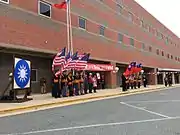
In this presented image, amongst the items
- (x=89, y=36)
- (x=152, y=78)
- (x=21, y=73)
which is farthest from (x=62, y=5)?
(x=152, y=78)

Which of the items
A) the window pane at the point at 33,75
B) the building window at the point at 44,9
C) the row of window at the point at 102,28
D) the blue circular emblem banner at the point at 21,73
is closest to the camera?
the blue circular emblem banner at the point at 21,73

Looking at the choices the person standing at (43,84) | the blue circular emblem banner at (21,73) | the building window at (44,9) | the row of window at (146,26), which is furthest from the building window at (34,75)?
the row of window at (146,26)

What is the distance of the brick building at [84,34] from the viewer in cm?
2334

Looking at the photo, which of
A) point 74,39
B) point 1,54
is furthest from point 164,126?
point 74,39

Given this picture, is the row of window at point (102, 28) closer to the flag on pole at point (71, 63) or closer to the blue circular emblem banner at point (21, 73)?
the flag on pole at point (71, 63)

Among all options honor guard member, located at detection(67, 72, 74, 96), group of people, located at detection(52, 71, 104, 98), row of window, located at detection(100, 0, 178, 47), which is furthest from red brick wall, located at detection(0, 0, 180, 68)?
honor guard member, located at detection(67, 72, 74, 96)

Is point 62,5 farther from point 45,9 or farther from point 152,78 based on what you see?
point 152,78

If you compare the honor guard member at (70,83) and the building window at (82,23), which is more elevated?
the building window at (82,23)

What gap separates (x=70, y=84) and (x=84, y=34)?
10308 mm

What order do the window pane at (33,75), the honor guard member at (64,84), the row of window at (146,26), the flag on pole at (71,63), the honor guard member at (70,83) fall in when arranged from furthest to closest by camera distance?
the row of window at (146,26)
the window pane at (33,75)
the flag on pole at (71,63)
the honor guard member at (70,83)
the honor guard member at (64,84)

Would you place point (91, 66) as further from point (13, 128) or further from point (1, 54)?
point (13, 128)

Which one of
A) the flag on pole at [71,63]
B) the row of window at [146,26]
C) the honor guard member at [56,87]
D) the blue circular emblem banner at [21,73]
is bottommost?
the honor guard member at [56,87]

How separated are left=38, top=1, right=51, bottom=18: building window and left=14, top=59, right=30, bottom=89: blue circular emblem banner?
24.7 feet

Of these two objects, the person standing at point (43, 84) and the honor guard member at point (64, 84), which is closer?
the honor guard member at point (64, 84)
